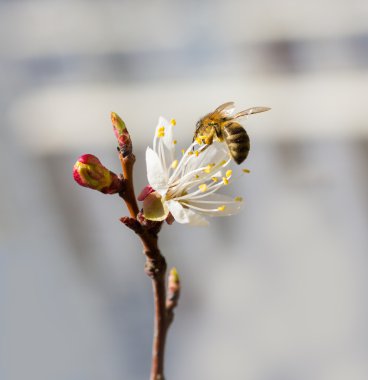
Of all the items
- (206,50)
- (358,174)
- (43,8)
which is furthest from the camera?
(358,174)

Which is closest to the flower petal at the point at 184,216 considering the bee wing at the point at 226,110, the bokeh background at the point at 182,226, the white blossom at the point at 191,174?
the white blossom at the point at 191,174

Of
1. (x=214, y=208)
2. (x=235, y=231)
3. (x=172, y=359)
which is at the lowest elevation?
(x=172, y=359)

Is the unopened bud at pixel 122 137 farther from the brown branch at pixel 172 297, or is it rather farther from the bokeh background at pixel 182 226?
the bokeh background at pixel 182 226

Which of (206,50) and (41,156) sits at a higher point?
(206,50)

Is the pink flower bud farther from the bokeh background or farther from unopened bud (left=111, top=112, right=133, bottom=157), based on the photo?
the bokeh background

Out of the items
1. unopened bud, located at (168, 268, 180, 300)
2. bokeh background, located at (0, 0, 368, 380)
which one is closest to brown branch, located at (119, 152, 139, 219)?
unopened bud, located at (168, 268, 180, 300)

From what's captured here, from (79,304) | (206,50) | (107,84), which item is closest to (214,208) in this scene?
(107,84)

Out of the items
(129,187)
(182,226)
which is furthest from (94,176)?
(182,226)

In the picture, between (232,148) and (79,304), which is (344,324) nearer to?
(79,304)
